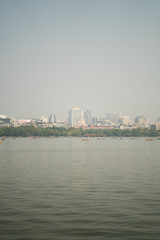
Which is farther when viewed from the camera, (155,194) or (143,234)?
(155,194)

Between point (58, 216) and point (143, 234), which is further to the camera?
point (58, 216)

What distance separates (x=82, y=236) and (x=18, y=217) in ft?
13.4

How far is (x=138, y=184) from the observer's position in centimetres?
2695

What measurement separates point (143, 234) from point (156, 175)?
59.4ft

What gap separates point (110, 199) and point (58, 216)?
4927mm

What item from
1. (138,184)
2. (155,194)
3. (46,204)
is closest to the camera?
(46,204)

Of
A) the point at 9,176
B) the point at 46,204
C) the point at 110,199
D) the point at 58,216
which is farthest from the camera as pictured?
the point at 9,176

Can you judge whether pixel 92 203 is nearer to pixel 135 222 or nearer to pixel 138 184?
pixel 135 222

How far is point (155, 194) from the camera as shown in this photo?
898 inches

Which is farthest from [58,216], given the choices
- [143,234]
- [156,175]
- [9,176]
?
[156,175]

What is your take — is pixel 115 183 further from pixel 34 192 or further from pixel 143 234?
pixel 143 234

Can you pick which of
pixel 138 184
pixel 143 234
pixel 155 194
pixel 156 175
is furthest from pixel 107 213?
pixel 156 175

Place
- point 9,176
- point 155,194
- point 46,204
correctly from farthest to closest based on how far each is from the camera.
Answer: point 9,176
point 155,194
point 46,204

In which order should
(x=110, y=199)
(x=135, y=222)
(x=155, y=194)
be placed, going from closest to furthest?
(x=135, y=222)
(x=110, y=199)
(x=155, y=194)
